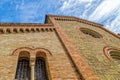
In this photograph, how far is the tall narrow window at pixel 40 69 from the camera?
27.8 ft

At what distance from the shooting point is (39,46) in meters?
10.1

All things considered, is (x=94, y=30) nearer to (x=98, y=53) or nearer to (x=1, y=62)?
(x=98, y=53)

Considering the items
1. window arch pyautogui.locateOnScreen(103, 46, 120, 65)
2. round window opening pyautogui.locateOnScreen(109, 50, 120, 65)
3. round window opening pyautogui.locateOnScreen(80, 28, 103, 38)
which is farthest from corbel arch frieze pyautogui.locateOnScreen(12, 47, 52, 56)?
round window opening pyautogui.locateOnScreen(80, 28, 103, 38)

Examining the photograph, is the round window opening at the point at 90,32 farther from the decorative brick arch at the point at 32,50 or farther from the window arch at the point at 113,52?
the decorative brick arch at the point at 32,50

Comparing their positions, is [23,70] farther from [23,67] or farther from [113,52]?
[113,52]

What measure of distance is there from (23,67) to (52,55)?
1.57m

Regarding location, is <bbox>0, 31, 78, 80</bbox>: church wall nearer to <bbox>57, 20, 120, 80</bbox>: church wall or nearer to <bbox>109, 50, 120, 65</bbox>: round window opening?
<bbox>57, 20, 120, 80</bbox>: church wall

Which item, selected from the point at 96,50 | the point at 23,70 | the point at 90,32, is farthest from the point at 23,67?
the point at 90,32

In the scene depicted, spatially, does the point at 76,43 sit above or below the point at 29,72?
above

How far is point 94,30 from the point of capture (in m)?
15.4

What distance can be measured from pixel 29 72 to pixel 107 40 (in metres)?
7.27

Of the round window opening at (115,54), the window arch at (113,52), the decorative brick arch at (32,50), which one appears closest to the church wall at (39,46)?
the decorative brick arch at (32,50)

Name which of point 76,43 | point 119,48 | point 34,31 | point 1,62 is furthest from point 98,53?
point 1,62

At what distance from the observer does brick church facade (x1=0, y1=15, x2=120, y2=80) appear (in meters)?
8.21
